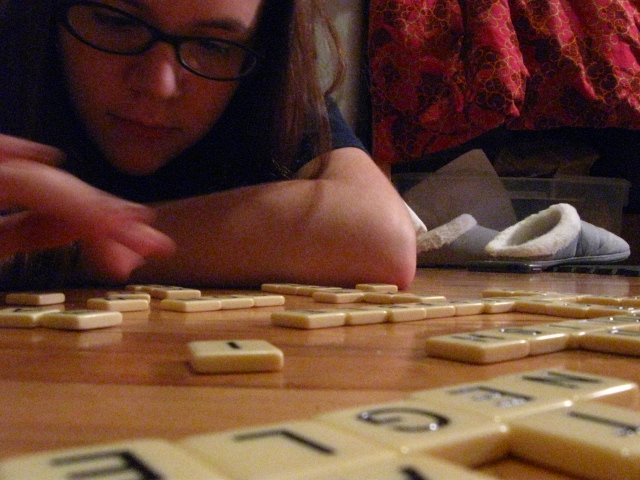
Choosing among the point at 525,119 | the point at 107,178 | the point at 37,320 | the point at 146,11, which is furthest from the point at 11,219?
the point at 525,119

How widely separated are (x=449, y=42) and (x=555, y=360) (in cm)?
229

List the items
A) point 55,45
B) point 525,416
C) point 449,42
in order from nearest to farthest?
point 525,416, point 55,45, point 449,42

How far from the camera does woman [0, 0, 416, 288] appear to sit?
970mm

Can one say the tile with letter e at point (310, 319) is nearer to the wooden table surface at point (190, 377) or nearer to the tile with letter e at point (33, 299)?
the wooden table surface at point (190, 377)

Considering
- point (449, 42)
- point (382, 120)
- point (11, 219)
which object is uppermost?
point (449, 42)

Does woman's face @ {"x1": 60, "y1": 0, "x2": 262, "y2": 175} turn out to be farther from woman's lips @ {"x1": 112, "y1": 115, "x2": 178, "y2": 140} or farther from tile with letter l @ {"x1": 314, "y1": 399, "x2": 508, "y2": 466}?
tile with letter l @ {"x1": 314, "y1": 399, "x2": 508, "y2": 466}

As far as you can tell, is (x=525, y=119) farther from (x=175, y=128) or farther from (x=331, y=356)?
(x=331, y=356)

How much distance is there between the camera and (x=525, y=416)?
0.28 meters

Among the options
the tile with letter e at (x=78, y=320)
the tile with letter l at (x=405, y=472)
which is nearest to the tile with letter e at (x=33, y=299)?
the tile with letter e at (x=78, y=320)

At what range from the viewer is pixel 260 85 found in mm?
1255

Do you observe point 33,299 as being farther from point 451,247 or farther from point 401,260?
point 451,247

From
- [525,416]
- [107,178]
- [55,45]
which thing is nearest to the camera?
[525,416]

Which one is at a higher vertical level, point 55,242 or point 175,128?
point 175,128

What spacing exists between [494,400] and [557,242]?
1.71m
